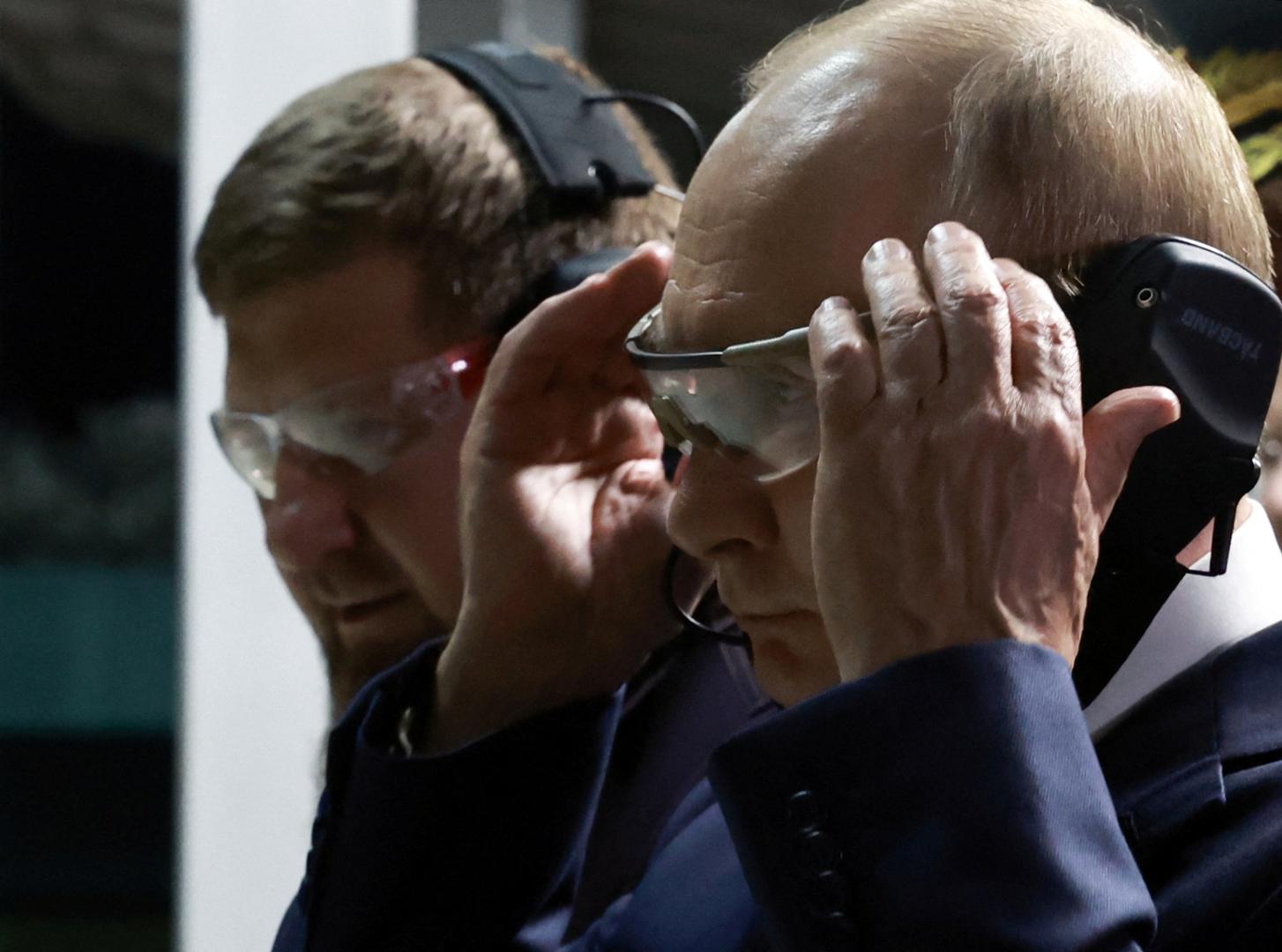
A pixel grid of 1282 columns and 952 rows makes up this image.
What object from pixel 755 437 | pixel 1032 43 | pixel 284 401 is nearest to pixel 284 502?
pixel 284 401

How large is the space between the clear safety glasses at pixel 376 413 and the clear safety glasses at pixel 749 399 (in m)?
0.63

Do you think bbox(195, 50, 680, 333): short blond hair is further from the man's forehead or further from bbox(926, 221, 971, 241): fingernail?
bbox(926, 221, 971, 241): fingernail

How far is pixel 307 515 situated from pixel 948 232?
3.23 feet

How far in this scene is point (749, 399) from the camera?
3.40ft

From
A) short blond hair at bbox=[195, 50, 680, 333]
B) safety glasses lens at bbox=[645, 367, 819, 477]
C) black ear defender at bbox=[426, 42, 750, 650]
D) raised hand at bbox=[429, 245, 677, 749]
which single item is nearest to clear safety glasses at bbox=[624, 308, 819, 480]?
safety glasses lens at bbox=[645, 367, 819, 477]

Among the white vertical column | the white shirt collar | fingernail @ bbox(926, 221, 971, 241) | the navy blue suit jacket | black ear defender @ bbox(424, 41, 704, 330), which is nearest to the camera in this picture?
the navy blue suit jacket

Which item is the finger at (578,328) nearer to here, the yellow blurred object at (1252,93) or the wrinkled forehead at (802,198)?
the wrinkled forehead at (802,198)

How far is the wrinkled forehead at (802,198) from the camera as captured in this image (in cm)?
99

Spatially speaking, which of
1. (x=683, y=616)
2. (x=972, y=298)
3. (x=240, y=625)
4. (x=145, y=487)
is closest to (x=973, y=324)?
(x=972, y=298)

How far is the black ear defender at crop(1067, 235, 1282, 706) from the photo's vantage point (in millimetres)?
926

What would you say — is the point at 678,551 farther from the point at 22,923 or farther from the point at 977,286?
the point at 22,923

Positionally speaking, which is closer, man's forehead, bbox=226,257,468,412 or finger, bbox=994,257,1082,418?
finger, bbox=994,257,1082,418

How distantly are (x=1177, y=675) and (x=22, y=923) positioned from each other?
211cm

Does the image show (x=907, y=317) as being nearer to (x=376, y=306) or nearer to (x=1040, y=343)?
(x=1040, y=343)
